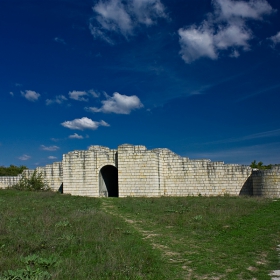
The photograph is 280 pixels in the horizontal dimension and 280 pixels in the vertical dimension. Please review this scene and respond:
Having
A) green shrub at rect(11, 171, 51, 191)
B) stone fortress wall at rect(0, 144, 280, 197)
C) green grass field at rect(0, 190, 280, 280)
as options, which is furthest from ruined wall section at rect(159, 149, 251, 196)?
green shrub at rect(11, 171, 51, 191)

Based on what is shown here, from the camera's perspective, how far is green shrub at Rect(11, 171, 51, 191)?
25.2 meters

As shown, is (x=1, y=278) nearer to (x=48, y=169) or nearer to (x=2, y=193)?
(x=2, y=193)

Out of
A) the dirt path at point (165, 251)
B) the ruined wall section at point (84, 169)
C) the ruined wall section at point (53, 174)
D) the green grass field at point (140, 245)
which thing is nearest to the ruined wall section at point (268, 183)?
the green grass field at point (140, 245)

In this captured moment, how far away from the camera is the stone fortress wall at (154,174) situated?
21.8 m

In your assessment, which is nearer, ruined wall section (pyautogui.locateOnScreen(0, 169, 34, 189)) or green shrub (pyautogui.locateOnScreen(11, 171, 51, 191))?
green shrub (pyautogui.locateOnScreen(11, 171, 51, 191))

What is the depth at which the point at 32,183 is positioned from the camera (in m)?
25.3

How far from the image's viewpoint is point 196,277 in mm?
5871

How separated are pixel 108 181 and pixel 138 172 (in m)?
4.97

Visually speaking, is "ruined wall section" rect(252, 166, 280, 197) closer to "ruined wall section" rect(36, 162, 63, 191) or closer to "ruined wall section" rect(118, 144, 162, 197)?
"ruined wall section" rect(118, 144, 162, 197)

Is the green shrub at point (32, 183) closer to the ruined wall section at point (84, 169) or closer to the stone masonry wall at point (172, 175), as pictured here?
the ruined wall section at point (84, 169)

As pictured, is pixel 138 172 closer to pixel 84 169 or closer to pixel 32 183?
pixel 84 169

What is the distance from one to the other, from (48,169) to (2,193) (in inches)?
188

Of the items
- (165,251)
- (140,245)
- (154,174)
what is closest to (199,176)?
(154,174)

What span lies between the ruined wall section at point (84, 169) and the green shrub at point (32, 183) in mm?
3285
